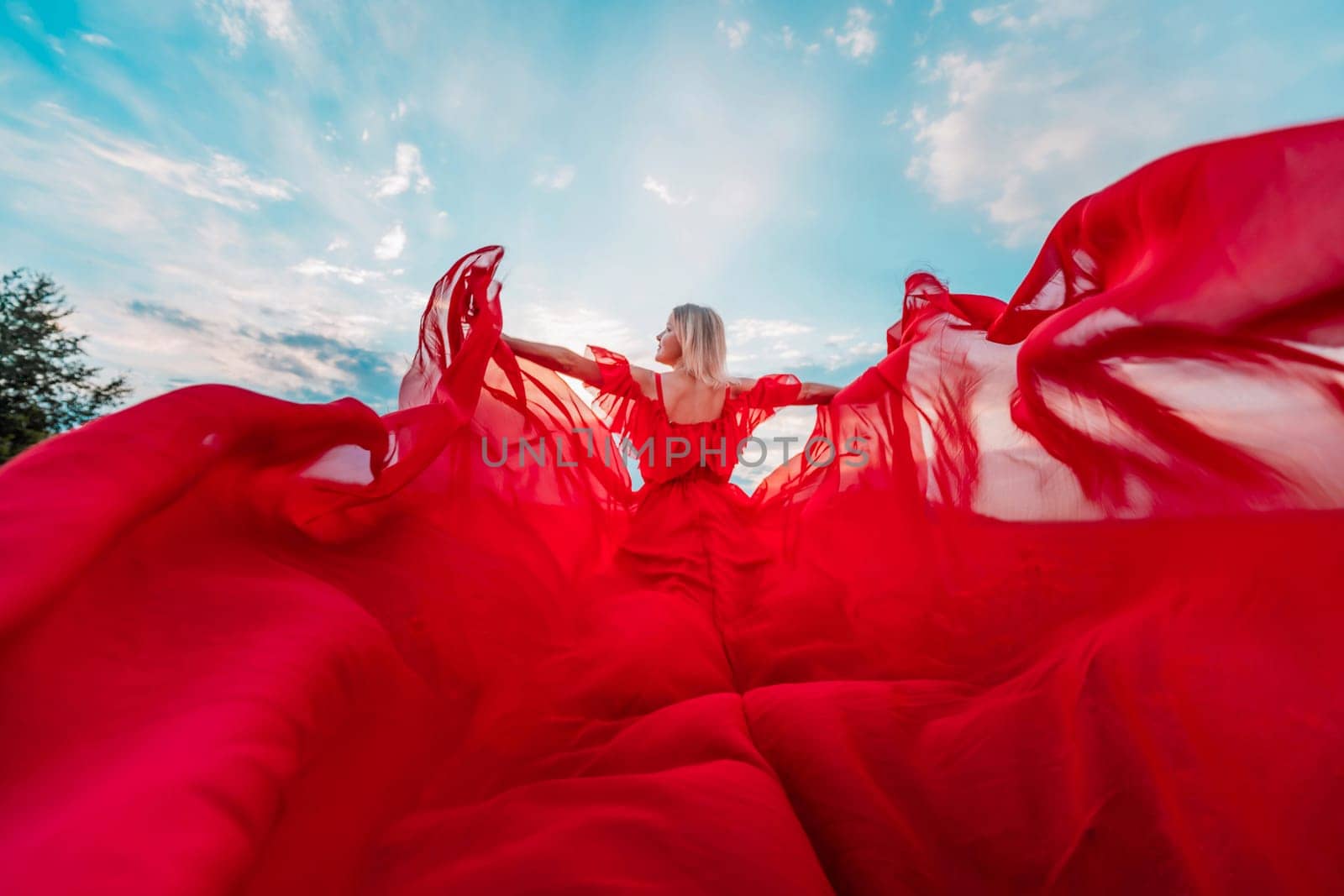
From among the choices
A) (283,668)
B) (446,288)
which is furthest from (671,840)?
(446,288)

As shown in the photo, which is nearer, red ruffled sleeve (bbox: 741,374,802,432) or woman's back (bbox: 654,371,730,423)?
red ruffled sleeve (bbox: 741,374,802,432)

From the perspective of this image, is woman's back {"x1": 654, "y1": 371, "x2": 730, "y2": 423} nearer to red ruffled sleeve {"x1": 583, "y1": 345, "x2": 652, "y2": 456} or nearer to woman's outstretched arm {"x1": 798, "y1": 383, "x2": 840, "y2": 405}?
red ruffled sleeve {"x1": 583, "y1": 345, "x2": 652, "y2": 456}

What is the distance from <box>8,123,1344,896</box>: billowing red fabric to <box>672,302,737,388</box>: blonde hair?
166 cm

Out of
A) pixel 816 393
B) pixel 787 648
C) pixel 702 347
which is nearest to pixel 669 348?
pixel 702 347

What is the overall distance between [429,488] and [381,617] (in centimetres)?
51

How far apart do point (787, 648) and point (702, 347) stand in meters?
2.09

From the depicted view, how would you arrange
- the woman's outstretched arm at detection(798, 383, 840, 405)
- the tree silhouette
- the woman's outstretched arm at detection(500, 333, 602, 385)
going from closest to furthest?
the woman's outstretched arm at detection(500, 333, 602, 385) < the woman's outstretched arm at detection(798, 383, 840, 405) < the tree silhouette

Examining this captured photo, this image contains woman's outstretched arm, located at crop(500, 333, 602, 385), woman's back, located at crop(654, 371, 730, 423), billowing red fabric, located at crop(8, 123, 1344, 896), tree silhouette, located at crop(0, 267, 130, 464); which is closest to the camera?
billowing red fabric, located at crop(8, 123, 1344, 896)

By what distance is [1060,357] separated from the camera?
138 cm

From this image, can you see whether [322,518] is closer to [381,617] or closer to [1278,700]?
[381,617]

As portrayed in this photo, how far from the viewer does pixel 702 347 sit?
10.8 ft

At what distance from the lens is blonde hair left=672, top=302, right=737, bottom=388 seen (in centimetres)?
327

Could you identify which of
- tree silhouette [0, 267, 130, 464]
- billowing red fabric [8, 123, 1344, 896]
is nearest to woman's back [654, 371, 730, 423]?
billowing red fabric [8, 123, 1344, 896]

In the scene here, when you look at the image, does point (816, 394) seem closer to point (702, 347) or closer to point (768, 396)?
point (768, 396)
